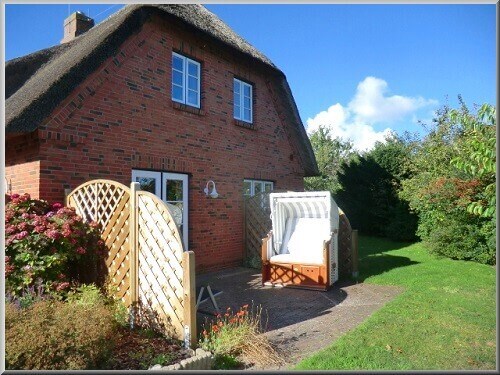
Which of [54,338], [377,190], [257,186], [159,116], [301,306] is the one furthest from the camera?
[377,190]

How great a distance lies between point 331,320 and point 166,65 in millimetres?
6538

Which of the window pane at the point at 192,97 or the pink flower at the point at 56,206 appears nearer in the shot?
the pink flower at the point at 56,206

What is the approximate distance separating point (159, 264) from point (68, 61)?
15.3 ft

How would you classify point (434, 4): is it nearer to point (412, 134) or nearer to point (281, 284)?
point (281, 284)

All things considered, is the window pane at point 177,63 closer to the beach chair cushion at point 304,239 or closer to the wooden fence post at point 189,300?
the beach chair cushion at point 304,239

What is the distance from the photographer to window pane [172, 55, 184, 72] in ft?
28.6

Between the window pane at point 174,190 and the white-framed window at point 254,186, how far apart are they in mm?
2613

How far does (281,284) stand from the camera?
25.9 feet

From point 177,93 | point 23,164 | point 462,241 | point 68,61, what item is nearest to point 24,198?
point 23,164

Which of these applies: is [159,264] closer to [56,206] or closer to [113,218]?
[113,218]

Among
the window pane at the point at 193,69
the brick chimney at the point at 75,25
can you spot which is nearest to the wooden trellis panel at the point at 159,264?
the window pane at the point at 193,69

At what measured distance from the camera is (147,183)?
7.84 metres

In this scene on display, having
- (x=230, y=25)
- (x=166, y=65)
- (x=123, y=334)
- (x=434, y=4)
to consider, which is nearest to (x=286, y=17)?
(x=434, y=4)

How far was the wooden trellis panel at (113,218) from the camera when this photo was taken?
516 centimetres
